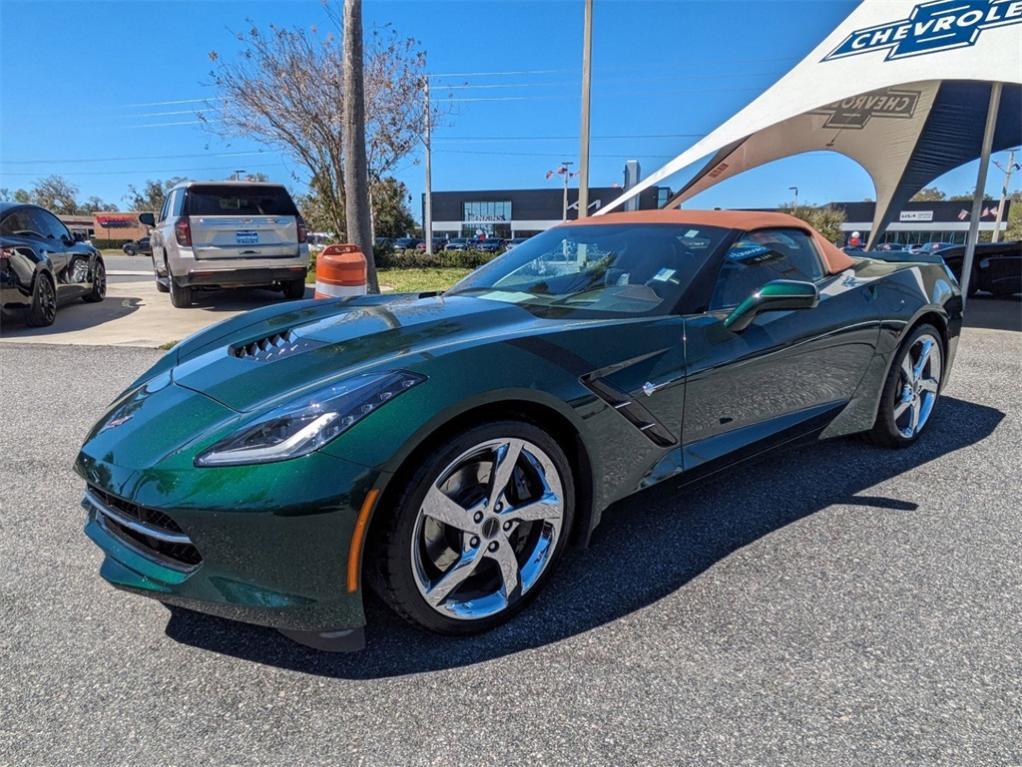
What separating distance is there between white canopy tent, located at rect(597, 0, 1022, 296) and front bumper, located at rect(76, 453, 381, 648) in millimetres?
9721

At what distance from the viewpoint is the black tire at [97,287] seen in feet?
33.6

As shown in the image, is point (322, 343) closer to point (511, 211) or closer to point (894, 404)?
point (894, 404)

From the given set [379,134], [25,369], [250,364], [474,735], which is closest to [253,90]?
[379,134]

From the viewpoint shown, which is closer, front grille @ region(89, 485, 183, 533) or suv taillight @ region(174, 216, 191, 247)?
front grille @ region(89, 485, 183, 533)

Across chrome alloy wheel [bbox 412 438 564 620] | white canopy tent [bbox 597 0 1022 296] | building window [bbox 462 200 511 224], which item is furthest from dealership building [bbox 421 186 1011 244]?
chrome alloy wheel [bbox 412 438 564 620]

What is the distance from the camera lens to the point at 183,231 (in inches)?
344

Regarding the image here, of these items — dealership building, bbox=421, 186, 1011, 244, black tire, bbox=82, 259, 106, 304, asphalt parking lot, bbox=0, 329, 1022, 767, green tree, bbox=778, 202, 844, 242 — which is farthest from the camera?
dealership building, bbox=421, 186, 1011, 244

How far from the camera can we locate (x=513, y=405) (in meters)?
2.00

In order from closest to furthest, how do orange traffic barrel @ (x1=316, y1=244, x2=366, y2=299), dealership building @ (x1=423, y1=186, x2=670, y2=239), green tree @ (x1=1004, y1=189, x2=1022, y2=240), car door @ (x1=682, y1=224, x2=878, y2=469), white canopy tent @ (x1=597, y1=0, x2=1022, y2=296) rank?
car door @ (x1=682, y1=224, x2=878, y2=469) → orange traffic barrel @ (x1=316, y1=244, x2=366, y2=299) → white canopy tent @ (x1=597, y1=0, x2=1022, y2=296) → green tree @ (x1=1004, y1=189, x2=1022, y2=240) → dealership building @ (x1=423, y1=186, x2=670, y2=239)

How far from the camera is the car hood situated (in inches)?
77.9

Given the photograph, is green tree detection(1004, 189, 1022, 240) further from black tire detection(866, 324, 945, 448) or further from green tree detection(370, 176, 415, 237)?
black tire detection(866, 324, 945, 448)

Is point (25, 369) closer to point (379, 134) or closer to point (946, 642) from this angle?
point (946, 642)

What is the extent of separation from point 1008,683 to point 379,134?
22.6 meters

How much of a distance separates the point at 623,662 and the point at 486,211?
74179 millimetres
